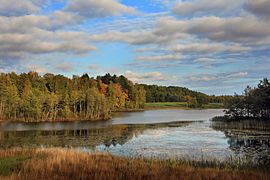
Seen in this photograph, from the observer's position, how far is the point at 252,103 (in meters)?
50.7

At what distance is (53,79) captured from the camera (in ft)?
325

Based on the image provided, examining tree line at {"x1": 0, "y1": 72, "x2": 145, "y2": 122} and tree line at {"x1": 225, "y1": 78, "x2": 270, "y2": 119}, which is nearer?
tree line at {"x1": 225, "y1": 78, "x2": 270, "y2": 119}

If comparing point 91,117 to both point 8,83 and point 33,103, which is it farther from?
point 8,83

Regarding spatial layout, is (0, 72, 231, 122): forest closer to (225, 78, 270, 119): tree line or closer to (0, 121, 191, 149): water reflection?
(225, 78, 270, 119): tree line

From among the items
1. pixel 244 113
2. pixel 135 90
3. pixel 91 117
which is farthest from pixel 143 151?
pixel 135 90

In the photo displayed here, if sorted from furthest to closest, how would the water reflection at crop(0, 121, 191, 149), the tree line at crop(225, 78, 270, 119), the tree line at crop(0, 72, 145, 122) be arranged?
the tree line at crop(0, 72, 145, 122), the tree line at crop(225, 78, 270, 119), the water reflection at crop(0, 121, 191, 149)

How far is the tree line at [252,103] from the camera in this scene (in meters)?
48.3

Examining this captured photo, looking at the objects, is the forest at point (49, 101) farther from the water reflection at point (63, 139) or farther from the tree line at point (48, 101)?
the water reflection at point (63, 139)

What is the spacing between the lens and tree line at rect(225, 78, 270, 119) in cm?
4831

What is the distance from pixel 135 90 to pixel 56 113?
6490cm

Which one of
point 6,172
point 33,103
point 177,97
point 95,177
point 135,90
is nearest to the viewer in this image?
point 95,177

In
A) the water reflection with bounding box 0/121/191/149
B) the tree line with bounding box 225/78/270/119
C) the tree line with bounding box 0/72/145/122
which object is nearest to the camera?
the water reflection with bounding box 0/121/191/149

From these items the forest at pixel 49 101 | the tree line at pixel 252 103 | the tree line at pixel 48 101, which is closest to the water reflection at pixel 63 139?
the tree line at pixel 252 103

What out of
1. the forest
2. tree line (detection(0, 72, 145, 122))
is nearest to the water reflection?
the forest
